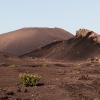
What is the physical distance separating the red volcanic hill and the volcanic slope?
90.8 ft

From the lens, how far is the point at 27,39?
342 feet

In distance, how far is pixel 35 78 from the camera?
53.8 ft

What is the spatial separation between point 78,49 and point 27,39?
153ft

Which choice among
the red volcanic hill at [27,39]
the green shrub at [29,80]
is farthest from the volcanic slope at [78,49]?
the green shrub at [29,80]

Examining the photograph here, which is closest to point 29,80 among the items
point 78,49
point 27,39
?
point 78,49

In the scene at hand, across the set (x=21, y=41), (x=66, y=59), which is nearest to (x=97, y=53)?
(x=66, y=59)

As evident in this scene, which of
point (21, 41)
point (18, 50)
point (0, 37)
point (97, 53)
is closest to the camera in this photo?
point (97, 53)

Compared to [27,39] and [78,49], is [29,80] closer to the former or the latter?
[78,49]

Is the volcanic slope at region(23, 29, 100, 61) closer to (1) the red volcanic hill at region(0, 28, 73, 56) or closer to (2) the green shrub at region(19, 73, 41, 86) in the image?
(1) the red volcanic hill at region(0, 28, 73, 56)

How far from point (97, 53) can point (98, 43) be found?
4.93 metres

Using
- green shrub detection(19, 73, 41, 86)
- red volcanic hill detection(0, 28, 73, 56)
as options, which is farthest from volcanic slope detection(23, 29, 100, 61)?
green shrub detection(19, 73, 41, 86)

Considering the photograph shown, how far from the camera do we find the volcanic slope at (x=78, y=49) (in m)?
55.5

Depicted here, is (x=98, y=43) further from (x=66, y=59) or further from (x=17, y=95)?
(x=17, y=95)

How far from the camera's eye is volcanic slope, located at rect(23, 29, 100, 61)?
55.5 meters
